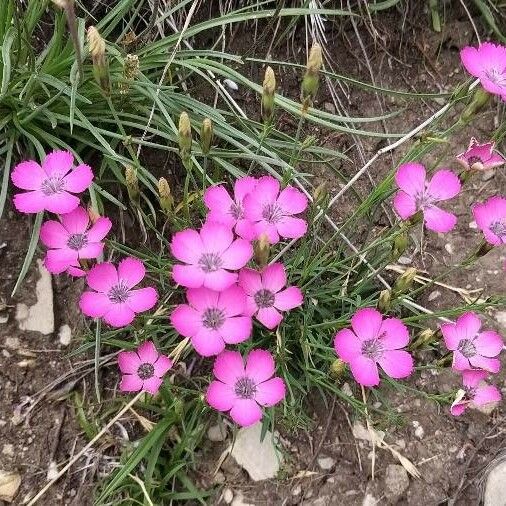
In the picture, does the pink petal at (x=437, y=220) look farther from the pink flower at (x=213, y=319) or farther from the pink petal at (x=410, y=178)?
the pink flower at (x=213, y=319)

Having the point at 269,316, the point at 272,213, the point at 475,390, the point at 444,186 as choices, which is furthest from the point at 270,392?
the point at 444,186

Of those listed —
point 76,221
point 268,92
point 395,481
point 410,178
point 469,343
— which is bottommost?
point 395,481

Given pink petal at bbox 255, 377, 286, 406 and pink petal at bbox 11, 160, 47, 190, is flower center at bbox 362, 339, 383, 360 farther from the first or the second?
pink petal at bbox 11, 160, 47, 190

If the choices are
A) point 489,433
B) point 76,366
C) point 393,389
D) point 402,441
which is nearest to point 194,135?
point 76,366

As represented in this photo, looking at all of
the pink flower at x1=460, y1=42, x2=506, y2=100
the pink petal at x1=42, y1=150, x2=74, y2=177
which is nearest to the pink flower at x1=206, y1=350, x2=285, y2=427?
the pink petal at x1=42, y1=150, x2=74, y2=177

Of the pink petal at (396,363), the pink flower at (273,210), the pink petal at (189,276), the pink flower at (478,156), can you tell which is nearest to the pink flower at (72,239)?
the pink petal at (189,276)

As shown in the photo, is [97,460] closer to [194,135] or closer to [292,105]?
[194,135]

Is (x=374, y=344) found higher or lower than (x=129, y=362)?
higher

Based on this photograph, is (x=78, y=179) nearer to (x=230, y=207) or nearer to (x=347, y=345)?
(x=230, y=207)
